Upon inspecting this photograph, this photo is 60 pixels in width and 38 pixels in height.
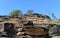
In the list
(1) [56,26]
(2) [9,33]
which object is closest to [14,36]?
(2) [9,33]

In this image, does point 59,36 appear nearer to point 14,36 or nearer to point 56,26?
point 56,26

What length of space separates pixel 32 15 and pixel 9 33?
236 cm

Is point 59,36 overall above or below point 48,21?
below

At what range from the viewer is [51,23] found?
1292 centimetres

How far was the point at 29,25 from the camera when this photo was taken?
475 inches

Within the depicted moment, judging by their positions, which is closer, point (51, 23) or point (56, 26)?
point (56, 26)

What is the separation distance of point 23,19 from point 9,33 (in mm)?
1864

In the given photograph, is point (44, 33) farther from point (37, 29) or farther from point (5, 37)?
point (5, 37)

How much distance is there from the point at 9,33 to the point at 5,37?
38cm

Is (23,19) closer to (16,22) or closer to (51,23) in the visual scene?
(16,22)

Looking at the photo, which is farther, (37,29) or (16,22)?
(16,22)

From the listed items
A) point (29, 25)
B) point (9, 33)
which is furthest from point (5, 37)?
point (29, 25)

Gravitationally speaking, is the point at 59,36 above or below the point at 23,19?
below

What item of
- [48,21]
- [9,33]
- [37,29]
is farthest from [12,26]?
[48,21]
